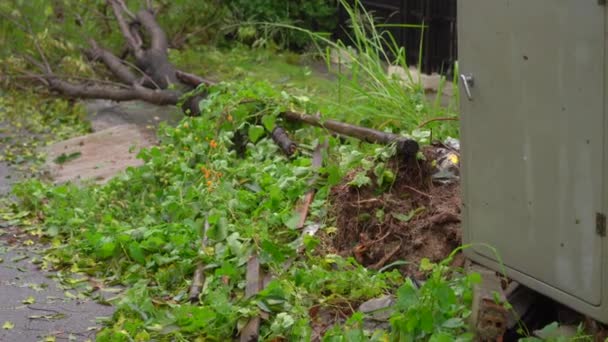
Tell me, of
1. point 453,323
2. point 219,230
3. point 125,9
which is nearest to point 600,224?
point 453,323

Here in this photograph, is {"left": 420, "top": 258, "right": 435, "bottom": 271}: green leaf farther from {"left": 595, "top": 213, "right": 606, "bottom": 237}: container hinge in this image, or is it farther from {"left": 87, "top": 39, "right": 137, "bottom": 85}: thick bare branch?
{"left": 87, "top": 39, "right": 137, "bottom": 85}: thick bare branch

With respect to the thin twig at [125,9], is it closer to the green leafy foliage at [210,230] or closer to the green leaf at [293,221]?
the green leafy foliage at [210,230]

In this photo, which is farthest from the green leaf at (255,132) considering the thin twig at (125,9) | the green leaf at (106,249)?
the thin twig at (125,9)

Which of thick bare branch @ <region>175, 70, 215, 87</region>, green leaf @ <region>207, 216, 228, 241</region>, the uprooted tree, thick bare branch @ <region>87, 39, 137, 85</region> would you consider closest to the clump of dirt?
green leaf @ <region>207, 216, 228, 241</region>

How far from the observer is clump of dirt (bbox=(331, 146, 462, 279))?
5.94 metres

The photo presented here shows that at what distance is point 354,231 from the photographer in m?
6.32

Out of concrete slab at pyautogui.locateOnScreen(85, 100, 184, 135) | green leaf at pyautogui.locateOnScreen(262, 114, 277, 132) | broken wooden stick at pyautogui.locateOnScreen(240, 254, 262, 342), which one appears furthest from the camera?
concrete slab at pyautogui.locateOnScreen(85, 100, 184, 135)

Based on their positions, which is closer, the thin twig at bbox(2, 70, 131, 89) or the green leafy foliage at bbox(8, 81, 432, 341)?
the green leafy foliage at bbox(8, 81, 432, 341)

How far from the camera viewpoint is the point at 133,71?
42.4ft

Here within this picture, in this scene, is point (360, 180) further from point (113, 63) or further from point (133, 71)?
point (133, 71)

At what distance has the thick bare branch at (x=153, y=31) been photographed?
12728 mm

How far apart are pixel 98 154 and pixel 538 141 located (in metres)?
6.64

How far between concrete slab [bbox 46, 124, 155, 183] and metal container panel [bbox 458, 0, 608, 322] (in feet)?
16.5

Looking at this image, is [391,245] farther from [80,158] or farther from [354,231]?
[80,158]
